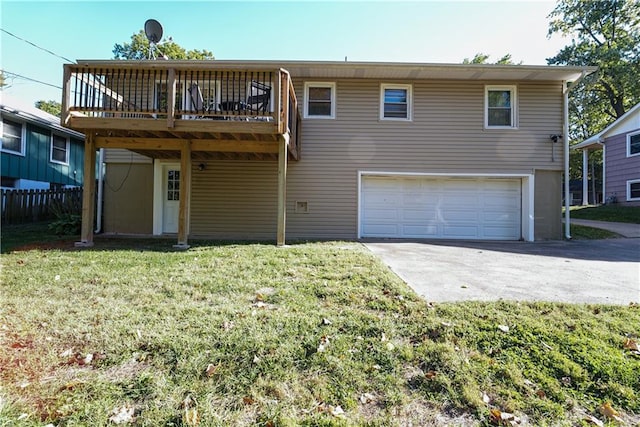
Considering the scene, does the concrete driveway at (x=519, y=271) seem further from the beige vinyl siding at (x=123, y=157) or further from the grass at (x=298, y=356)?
the beige vinyl siding at (x=123, y=157)

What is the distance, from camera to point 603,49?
19266 mm

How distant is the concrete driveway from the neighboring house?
1193 cm

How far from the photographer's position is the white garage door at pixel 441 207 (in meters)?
9.08

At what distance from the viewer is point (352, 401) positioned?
1.99 m

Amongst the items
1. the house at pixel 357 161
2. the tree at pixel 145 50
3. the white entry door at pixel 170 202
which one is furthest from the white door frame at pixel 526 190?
the tree at pixel 145 50

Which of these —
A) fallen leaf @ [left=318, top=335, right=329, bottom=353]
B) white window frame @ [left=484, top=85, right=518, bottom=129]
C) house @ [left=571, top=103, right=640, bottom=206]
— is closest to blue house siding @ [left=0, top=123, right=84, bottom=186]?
fallen leaf @ [left=318, top=335, right=329, bottom=353]

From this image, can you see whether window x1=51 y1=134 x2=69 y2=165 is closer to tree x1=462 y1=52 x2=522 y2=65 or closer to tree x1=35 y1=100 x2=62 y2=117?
tree x1=35 y1=100 x2=62 y2=117

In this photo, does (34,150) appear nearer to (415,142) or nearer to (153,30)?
(153,30)

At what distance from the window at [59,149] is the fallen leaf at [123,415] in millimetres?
15615

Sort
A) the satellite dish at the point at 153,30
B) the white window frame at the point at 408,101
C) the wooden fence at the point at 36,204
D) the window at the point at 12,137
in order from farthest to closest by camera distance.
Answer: the window at the point at 12,137, the wooden fence at the point at 36,204, the white window frame at the point at 408,101, the satellite dish at the point at 153,30

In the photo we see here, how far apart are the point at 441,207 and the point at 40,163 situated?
594 inches

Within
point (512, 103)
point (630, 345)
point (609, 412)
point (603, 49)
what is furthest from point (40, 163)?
point (603, 49)

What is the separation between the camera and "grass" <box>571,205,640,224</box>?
12.5m

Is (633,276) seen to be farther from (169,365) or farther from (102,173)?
(102,173)
